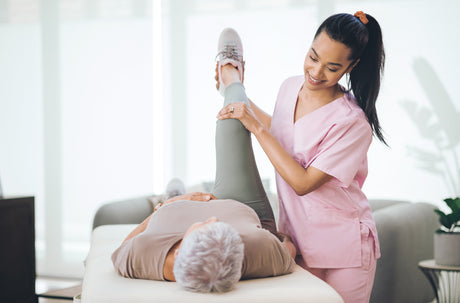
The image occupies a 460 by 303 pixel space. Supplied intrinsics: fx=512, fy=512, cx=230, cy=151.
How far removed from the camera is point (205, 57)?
14.2 feet

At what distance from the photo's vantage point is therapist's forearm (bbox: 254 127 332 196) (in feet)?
4.97

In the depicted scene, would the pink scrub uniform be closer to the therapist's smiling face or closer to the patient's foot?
the therapist's smiling face

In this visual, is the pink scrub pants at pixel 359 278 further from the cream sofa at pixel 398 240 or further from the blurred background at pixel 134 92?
the blurred background at pixel 134 92

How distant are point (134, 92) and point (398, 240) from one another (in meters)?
2.74

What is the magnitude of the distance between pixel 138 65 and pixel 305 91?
9.73 ft

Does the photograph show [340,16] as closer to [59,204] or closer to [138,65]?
[138,65]

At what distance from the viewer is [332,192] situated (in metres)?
1.60

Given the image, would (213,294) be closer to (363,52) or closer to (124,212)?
(363,52)

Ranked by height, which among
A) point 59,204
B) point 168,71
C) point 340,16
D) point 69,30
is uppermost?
point 69,30

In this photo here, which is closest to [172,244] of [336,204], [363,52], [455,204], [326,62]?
[336,204]

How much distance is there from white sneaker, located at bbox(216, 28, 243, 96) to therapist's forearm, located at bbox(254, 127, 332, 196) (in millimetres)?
490

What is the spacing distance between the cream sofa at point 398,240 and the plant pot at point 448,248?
13cm

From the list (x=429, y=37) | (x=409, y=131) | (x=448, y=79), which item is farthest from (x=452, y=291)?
(x=429, y=37)

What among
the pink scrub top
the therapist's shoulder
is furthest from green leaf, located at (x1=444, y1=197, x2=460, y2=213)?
the therapist's shoulder
